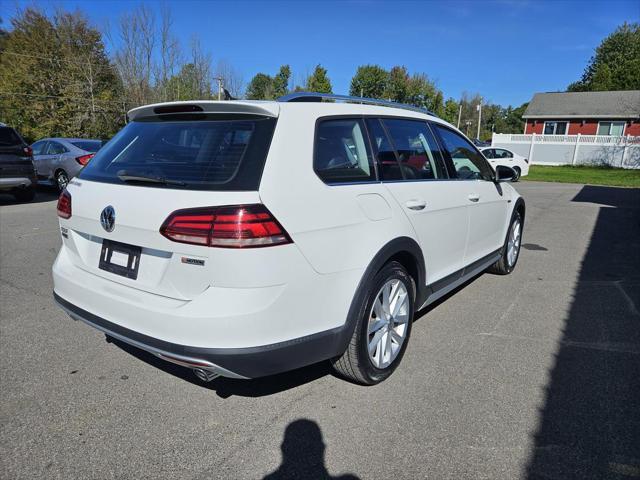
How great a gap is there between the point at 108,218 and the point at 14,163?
9.86 metres

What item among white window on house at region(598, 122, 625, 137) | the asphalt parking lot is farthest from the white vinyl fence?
the asphalt parking lot

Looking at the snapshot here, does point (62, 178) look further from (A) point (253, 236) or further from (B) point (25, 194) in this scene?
(A) point (253, 236)

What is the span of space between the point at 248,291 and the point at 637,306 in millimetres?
4410

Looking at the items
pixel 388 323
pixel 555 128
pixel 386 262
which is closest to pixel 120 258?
pixel 386 262

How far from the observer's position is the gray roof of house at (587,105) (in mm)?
37906

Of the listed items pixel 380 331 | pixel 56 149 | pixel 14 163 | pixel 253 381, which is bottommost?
pixel 253 381

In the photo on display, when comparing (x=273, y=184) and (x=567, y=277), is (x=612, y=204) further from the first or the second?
(x=273, y=184)

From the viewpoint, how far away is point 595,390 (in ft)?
9.98

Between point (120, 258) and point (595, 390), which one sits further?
point (595, 390)

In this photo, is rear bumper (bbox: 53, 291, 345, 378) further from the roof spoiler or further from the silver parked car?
the silver parked car

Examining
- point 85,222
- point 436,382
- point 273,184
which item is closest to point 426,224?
point 436,382

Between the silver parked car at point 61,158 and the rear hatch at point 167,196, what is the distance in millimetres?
10207

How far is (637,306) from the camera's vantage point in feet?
15.3

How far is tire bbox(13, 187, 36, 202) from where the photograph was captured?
11102mm
